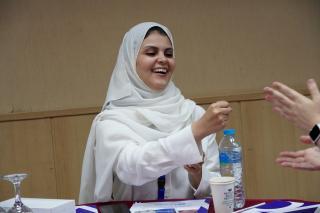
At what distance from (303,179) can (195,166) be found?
1.77 m

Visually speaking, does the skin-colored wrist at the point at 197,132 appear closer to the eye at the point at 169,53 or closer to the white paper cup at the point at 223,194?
the white paper cup at the point at 223,194

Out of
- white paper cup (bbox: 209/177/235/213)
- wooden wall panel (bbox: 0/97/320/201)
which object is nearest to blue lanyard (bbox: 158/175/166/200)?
white paper cup (bbox: 209/177/235/213)

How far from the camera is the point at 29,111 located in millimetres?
3199

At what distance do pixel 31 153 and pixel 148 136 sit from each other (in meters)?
1.85

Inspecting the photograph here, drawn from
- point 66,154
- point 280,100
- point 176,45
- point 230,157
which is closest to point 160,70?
point 230,157

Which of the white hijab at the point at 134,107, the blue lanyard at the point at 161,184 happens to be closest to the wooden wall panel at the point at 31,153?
the white hijab at the point at 134,107

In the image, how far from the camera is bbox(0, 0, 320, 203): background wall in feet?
9.57

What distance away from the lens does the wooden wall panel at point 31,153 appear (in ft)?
10.2

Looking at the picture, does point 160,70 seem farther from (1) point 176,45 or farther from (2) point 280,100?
(1) point 176,45

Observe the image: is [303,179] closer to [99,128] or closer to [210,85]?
[210,85]

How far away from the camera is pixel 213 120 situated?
121 cm

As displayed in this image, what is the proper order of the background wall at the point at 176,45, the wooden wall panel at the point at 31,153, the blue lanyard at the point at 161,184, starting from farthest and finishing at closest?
1. the wooden wall panel at the point at 31,153
2. the background wall at the point at 176,45
3. the blue lanyard at the point at 161,184

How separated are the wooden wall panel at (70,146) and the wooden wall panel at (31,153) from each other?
0.06 m

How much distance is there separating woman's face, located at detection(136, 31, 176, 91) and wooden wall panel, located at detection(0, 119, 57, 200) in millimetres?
1643
